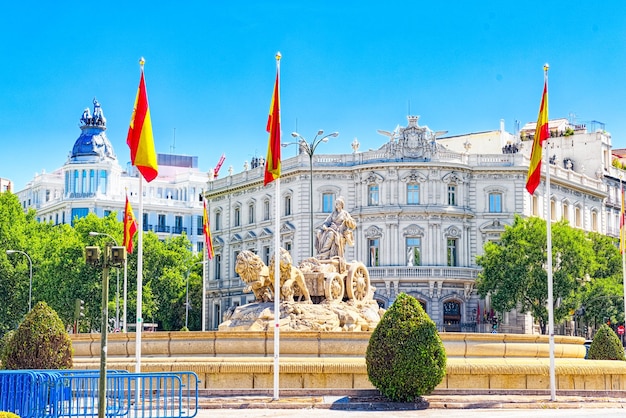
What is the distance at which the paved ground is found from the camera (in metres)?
24.1

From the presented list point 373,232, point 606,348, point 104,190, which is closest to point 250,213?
point 373,232

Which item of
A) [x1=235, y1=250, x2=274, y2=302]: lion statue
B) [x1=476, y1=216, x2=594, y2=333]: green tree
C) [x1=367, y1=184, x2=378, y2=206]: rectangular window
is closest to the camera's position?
[x1=235, y1=250, x2=274, y2=302]: lion statue

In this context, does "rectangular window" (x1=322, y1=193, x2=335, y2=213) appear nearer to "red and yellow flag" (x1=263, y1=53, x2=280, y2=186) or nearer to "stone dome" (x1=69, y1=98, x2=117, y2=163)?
"stone dome" (x1=69, y1=98, x2=117, y2=163)

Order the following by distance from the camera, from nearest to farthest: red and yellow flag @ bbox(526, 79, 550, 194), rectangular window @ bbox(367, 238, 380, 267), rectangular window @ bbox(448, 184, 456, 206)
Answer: red and yellow flag @ bbox(526, 79, 550, 194) < rectangular window @ bbox(367, 238, 380, 267) < rectangular window @ bbox(448, 184, 456, 206)

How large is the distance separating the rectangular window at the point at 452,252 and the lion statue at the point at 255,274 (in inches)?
1569

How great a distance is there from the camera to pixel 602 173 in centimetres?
8656

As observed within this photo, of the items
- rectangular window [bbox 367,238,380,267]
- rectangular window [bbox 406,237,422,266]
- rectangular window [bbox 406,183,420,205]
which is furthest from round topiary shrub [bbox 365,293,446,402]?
rectangular window [bbox 406,183,420,205]

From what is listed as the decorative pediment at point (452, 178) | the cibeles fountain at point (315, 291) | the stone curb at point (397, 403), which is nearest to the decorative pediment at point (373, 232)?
the decorative pediment at point (452, 178)

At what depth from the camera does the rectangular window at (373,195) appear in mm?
74125

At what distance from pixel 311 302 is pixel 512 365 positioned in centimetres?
899

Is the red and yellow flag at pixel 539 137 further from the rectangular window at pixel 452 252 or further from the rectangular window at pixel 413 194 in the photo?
the rectangular window at pixel 452 252

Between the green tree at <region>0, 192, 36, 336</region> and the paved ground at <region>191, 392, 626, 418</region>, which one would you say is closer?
the paved ground at <region>191, 392, 626, 418</region>

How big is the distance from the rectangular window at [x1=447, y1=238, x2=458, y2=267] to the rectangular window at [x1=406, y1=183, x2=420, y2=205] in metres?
3.34

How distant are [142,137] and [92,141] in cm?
7822
